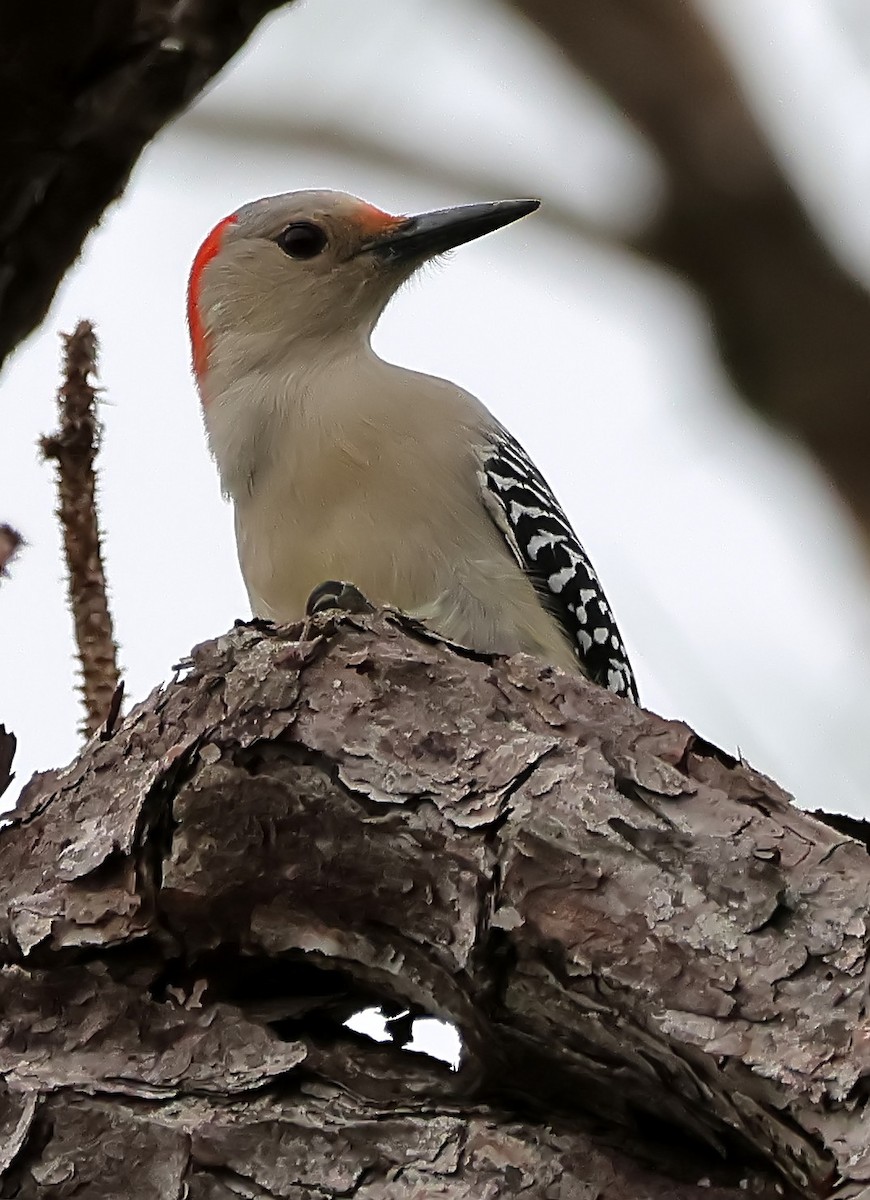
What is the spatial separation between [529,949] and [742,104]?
1.89 m

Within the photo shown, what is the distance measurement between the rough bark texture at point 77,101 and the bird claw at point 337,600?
1.20m

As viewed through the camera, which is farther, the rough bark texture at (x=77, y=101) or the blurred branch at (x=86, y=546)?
the blurred branch at (x=86, y=546)

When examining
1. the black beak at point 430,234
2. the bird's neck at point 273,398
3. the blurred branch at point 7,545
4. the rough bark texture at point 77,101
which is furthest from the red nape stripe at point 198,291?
the rough bark texture at point 77,101

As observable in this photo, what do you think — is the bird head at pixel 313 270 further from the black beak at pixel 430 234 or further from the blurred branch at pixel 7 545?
the blurred branch at pixel 7 545

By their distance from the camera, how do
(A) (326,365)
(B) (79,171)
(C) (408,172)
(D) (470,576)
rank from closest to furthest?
(B) (79,171) → (D) (470,576) → (C) (408,172) → (A) (326,365)

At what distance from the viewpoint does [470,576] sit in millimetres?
3609

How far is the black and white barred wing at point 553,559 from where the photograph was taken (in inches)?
152

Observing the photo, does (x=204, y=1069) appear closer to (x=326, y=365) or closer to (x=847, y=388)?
(x=847, y=388)

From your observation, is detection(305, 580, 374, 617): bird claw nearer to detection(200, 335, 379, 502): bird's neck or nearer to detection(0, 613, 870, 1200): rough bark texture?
detection(0, 613, 870, 1200): rough bark texture

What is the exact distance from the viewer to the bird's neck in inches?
152

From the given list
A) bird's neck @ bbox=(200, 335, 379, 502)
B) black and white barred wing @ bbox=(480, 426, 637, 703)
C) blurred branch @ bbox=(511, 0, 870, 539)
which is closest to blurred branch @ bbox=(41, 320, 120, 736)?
bird's neck @ bbox=(200, 335, 379, 502)

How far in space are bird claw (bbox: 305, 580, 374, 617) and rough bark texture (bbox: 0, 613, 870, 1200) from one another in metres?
0.21

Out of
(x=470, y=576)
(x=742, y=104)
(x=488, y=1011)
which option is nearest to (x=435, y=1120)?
(x=488, y=1011)

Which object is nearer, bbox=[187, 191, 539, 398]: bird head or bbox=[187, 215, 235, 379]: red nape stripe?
bbox=[187, 191, 539, 398]: bird head
